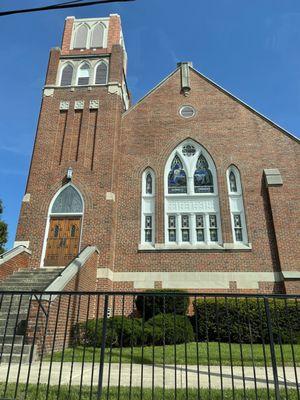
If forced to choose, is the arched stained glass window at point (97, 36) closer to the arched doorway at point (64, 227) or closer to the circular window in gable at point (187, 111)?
the circular window in gable at point (187, 111)

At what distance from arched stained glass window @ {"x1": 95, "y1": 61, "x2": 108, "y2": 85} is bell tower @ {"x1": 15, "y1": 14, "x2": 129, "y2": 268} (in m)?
→ 0.05

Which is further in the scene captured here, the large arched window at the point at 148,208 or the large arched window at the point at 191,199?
the large arched window at the point at 148,208

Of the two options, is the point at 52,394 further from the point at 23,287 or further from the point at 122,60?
the point at 122,60

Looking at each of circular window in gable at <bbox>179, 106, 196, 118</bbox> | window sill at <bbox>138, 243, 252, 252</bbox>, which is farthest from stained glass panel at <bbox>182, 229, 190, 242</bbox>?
circular window in gable at <bbox>179, 106, 196, 118</bbox>

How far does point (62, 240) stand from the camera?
14602mm

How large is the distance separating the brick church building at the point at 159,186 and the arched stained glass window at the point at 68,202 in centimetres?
5

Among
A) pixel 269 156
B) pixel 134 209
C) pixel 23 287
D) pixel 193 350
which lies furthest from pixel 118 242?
pixel 269 156

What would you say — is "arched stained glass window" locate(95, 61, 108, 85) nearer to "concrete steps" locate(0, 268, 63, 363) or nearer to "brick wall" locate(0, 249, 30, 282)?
"brick wall" locate(0, 249, 30, 282)

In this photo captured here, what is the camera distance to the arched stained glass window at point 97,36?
1962cm

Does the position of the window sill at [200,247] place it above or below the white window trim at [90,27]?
Result: below

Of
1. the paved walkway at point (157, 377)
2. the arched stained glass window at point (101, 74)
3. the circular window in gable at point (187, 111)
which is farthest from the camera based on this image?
the arched stained glass window at point (101, 74)

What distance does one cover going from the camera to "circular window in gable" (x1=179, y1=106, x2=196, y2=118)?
17727 millimetres

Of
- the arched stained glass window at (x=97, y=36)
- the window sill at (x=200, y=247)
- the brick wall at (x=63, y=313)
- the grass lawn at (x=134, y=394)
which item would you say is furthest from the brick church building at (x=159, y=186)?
the grass lawn at (x=134, y=394)

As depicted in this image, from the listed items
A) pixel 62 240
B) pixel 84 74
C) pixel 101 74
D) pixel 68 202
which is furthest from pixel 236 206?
pixel 84 74
